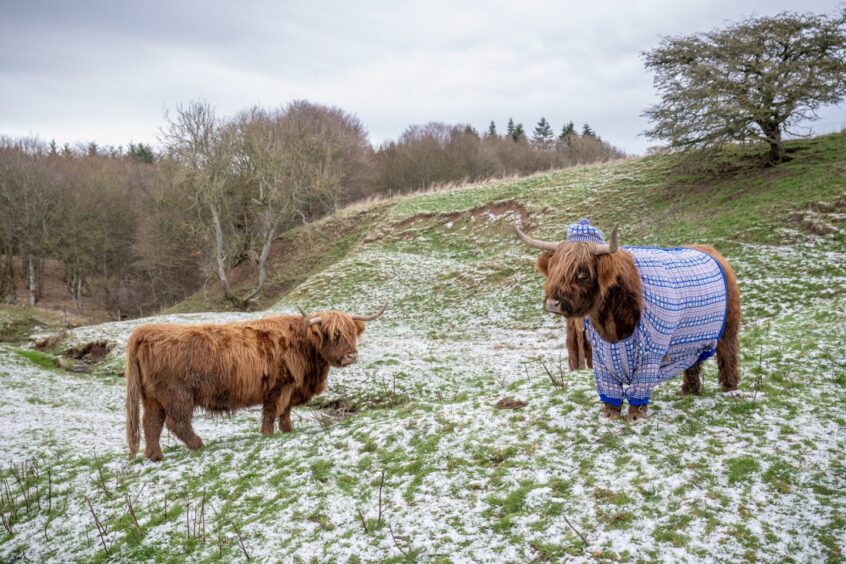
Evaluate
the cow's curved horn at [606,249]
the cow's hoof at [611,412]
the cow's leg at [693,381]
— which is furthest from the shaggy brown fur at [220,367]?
the cow's leg at [693,381]

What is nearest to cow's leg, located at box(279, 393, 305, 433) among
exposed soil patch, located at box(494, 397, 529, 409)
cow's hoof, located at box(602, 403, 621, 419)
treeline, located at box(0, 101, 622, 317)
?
exposed soil patch, located at box(494, 397, 529, 409)

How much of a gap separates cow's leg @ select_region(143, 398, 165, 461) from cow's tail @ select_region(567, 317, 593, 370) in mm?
6468

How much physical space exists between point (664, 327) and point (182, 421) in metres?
6.03

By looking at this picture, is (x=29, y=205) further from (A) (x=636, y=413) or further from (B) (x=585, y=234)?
(A) (x=636, y=413)

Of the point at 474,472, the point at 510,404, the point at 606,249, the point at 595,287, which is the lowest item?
the point at 474,472

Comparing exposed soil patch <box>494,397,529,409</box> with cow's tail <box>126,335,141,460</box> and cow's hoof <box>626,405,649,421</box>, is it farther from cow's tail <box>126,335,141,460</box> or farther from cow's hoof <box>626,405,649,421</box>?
cow's tail <box>126,335,141,460</box>

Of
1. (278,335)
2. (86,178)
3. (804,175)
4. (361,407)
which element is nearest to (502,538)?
(278,335)

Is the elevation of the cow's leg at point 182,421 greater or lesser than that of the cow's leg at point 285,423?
greater

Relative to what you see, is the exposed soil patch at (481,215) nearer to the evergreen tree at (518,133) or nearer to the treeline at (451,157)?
the treeline at (451,157)

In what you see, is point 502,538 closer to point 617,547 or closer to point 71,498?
point 617,547

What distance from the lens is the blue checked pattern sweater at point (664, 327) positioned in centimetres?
508

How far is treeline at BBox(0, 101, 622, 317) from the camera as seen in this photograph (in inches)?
1233

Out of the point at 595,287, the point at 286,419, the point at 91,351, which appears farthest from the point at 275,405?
the point at 91,351

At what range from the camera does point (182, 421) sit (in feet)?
22.2
